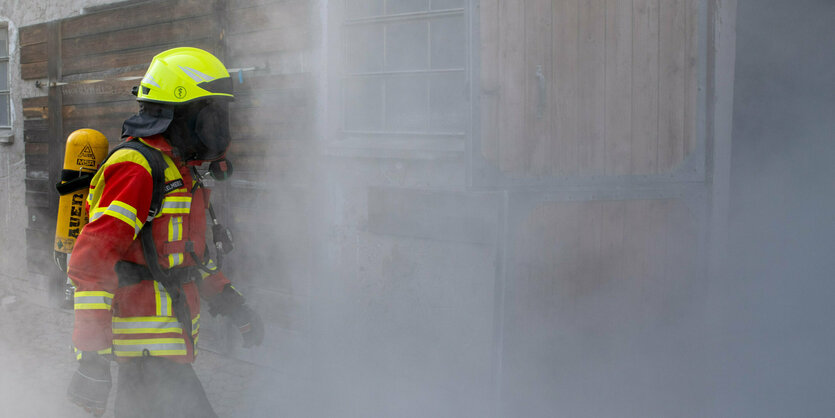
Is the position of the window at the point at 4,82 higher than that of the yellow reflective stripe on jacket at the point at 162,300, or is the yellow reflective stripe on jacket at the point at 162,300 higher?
the window at the point at 4,82

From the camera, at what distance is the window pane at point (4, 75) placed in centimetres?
755

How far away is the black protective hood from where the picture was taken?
2.44m

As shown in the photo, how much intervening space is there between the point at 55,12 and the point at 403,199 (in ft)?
15.4

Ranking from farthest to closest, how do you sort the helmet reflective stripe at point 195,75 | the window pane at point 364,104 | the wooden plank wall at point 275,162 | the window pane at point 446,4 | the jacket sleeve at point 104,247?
the wooden plank wall at point 275,162 < the window pane at point 364,104 < the window pane at point 446,4 < the helmet reflective stripe at point 195,75 < the jacket sleeve at point 104,247

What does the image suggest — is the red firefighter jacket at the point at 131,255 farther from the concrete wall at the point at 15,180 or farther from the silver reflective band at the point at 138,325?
the concrete wall at the point at 15,180

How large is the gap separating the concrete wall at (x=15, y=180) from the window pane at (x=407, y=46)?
4.57 metres

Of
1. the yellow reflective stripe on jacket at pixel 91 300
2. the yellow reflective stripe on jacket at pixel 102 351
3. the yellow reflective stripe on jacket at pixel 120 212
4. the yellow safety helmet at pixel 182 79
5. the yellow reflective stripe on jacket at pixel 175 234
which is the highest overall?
the yellow safety helmet at pixel 182 79

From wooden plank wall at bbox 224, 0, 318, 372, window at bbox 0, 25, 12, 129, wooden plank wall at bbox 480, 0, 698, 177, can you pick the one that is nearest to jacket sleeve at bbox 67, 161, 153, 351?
wooden plank wall at bbox 480, 0, 698, 177

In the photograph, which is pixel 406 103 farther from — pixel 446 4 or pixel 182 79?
pixel 182 79

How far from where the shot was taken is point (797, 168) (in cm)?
413

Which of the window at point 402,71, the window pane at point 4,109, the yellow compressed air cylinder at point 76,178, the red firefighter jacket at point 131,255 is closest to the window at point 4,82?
the window pane at point 4,109

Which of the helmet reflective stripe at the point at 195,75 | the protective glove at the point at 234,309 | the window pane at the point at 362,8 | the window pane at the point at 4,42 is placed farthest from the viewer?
the window pane at the point at 4,42

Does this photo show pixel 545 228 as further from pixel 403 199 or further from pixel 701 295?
pixel 403 199

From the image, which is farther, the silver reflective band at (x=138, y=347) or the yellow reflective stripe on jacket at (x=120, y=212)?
the silver reflective band at (x=138, y=347)
